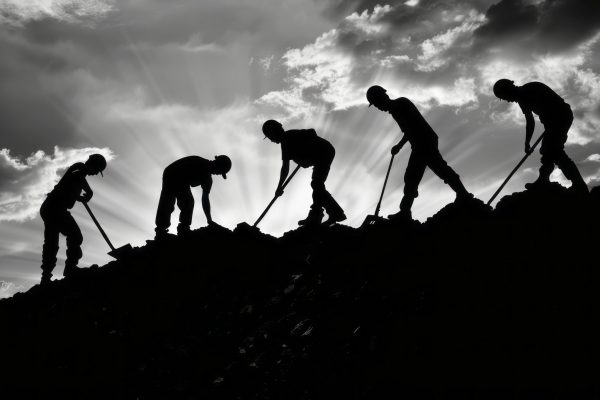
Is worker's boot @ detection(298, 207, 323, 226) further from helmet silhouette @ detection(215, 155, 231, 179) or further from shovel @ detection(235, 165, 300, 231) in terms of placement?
helmet silhouette @ detection(215, 155, 231, 179)

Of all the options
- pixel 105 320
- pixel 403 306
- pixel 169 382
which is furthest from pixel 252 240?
pixel 403 306

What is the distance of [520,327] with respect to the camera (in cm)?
534

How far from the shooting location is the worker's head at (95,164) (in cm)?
1109

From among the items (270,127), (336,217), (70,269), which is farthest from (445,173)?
(70,269)

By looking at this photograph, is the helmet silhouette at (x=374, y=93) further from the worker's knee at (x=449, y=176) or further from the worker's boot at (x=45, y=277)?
the worker's boot at (x=45, y=277)

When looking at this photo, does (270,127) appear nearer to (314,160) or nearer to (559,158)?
(314,160)

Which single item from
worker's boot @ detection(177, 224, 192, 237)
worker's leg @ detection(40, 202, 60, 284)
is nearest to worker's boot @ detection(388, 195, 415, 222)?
worker's boot @ detection(177, 224, 192, 237)

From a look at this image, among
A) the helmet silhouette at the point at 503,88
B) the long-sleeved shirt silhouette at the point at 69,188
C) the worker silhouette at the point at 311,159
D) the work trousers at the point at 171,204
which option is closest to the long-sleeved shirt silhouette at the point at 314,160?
the worker silhouette at the point at 311,159

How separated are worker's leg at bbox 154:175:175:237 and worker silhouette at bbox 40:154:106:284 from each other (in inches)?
60.1

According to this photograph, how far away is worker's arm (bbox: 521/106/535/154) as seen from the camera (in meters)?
9.59

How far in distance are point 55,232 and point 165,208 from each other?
8.32ft

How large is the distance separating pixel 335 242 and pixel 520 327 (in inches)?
159

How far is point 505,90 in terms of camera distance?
9781mm

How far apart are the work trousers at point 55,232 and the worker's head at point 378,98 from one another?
24.0 ft
